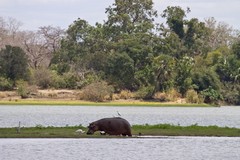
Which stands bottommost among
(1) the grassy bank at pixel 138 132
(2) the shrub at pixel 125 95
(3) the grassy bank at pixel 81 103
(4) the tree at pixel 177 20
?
(1) the grassy bank at pixel 138 132

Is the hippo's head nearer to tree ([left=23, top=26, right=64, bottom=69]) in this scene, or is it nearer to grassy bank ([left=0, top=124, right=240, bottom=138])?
grassy bank ([left=0, top=124, right=240, bottom=138])

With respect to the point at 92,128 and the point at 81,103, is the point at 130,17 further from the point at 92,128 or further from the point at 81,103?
the point at 92,128

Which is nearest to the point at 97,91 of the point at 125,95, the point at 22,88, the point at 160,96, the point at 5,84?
the point at 125,95

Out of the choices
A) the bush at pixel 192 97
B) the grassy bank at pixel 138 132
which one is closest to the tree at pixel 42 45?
the bush at pixel 192 97

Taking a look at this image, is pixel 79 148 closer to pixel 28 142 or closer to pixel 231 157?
pixel 28 142

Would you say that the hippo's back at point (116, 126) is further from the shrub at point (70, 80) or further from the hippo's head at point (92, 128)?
the shrub at point (70, 80)

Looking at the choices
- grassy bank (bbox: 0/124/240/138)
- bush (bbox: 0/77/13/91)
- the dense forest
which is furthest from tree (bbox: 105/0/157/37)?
grassy bank (bbox: 0/124/240/138)

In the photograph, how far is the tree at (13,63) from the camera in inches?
3558

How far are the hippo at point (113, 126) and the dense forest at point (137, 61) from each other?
5530 cm

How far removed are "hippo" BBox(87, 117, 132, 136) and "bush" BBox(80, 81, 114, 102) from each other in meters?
56.9

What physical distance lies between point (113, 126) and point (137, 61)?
210 ft

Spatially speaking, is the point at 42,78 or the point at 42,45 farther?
the point at 42,45

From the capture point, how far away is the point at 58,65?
101875 millimetres

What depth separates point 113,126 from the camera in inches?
1309
